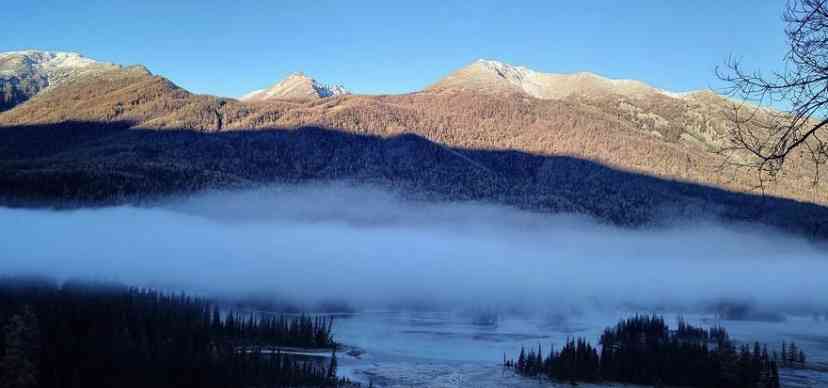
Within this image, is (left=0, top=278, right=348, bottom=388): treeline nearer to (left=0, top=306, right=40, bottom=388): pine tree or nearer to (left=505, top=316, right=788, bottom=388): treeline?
(left=0, top=306, right=40, bottom=388): pine tree

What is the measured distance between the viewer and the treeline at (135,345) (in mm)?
99125

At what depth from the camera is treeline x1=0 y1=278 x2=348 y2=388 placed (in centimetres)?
9912

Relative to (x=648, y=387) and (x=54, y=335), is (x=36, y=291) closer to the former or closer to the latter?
(x=54, y=335)

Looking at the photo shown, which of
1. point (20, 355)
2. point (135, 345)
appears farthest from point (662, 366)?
point (20, 355)

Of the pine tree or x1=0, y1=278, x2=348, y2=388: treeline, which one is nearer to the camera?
the pine tree

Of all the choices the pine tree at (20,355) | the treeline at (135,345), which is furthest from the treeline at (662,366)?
the pine tree at (20,355)

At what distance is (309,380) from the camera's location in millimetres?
116062

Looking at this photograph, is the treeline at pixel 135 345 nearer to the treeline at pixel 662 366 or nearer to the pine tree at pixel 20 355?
the pine tree at pixel 20 355

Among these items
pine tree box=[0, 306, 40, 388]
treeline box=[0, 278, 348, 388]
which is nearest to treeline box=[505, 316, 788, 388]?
treeline box=[0, 278, 348, 388]

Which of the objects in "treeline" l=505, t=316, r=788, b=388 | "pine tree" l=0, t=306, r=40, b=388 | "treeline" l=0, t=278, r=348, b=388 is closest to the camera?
"pine tree" l=0, t=306, r=40, b=388

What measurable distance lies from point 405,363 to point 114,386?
6514 cm

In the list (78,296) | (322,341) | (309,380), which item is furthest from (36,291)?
(309,380)

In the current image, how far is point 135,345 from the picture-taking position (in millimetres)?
117625

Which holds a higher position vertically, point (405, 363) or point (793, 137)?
point (793, 137)
